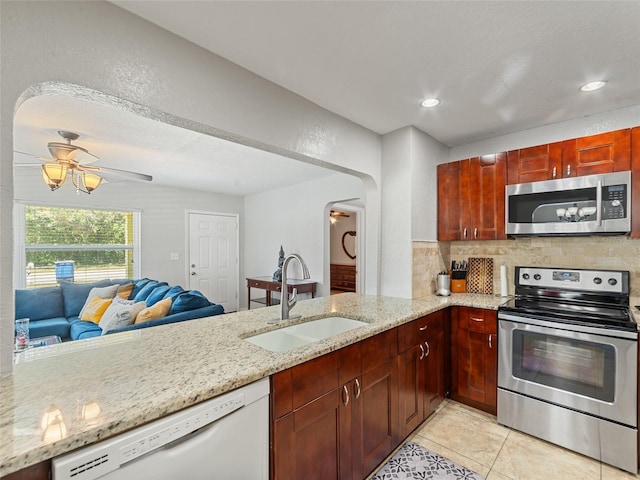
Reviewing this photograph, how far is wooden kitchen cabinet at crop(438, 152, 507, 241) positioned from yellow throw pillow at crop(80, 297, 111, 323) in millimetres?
4053

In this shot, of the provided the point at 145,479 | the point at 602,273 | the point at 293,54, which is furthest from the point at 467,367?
the point at 293,54

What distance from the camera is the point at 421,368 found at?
2264mm

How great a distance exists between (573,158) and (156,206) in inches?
225

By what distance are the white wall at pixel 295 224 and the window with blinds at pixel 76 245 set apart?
2119 millimetres

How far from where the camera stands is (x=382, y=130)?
281cm

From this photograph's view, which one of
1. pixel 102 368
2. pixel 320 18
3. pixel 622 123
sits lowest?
pixel 102 368

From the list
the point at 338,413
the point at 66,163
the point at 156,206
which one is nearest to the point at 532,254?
the point at 338,413

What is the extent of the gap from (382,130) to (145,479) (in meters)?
2.78

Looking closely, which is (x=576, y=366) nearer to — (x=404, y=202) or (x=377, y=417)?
(x=377, y=417)

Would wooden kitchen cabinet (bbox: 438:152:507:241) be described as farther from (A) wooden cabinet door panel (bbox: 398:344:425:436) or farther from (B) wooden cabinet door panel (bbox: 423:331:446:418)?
(A) wooden cabinet door panel (bbox: 398:344:425:436)

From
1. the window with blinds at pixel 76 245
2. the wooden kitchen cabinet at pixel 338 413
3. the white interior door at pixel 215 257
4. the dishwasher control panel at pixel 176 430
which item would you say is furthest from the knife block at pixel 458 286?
the window with blinds at pixel 76 245

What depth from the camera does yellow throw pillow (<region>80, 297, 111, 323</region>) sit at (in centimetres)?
379

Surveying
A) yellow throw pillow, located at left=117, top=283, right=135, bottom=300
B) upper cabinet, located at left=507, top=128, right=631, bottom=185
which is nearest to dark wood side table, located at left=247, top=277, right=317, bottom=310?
yellow throw pillow, located at left=117, top=283, right=135, bottom=300

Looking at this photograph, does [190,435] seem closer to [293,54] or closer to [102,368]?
[102,368]
